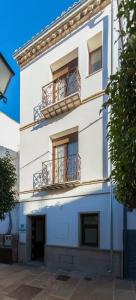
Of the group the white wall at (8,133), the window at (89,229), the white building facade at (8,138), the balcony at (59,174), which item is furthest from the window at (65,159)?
the white wall at (8,133)

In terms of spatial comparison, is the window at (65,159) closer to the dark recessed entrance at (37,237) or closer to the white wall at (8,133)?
the dark recessed entrance at (37,237)

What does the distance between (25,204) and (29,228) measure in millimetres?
966

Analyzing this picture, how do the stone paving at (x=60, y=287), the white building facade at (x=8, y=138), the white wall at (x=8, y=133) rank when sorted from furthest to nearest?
the white wall at (x=8, y=133), the white building facade at (x=8, y=138), the stone paving at (x=60, y=287)

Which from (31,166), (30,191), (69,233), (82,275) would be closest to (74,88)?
(31,166)

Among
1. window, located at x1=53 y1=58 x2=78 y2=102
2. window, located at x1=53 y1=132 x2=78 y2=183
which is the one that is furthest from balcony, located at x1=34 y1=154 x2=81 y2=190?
window, located at x1=53 y1=58 x2=78 y2=102

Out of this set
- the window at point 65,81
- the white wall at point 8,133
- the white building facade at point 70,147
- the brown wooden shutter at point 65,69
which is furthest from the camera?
the white wall at point 8,133

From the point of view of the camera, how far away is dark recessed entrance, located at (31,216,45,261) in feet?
39.3

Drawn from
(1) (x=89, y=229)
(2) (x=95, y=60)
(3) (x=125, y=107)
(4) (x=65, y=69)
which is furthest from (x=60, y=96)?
(3) (x=125, y=107)

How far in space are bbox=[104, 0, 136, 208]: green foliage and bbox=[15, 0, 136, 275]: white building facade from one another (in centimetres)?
468

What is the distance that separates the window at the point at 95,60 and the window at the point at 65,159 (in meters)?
2.42

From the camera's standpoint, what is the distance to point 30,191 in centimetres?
1182

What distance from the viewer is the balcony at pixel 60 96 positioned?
10555mm

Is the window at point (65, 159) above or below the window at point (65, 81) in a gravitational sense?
below

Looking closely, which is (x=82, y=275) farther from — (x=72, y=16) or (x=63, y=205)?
(x=72, y=16)
